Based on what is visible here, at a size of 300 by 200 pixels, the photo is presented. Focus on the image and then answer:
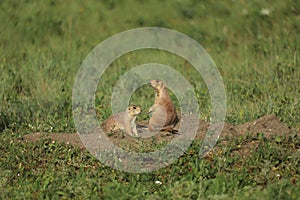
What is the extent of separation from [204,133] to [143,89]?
229 centimetres

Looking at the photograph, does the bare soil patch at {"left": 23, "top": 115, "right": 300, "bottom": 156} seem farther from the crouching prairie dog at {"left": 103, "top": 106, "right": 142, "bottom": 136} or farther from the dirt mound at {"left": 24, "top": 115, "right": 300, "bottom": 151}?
the crouching prairie dog at {"left": 103, "top": 106, "right": 142, "bottom": 136}

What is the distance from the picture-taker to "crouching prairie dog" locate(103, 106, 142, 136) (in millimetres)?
7219

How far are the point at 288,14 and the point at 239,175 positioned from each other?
5.69 metres

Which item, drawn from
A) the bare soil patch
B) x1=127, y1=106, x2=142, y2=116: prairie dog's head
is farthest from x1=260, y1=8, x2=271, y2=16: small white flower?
x1=127, y1=106, x2=142, y2=116: prairie dog's head

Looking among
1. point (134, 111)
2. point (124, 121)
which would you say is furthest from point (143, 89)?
point (124, 121)

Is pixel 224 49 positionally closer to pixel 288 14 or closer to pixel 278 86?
pixel 288 14

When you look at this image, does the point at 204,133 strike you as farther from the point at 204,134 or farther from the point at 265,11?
the point at 265,11

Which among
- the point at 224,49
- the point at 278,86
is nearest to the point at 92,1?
the point at 224,49

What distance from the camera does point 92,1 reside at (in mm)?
12539

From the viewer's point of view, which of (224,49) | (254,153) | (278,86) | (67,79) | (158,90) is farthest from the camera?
(224,49)

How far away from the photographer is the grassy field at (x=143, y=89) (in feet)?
19.0

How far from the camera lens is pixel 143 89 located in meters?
9.06

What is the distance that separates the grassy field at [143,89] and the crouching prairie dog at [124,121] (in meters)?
0.48

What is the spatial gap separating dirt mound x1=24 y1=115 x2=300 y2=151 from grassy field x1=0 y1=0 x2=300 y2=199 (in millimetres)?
173
